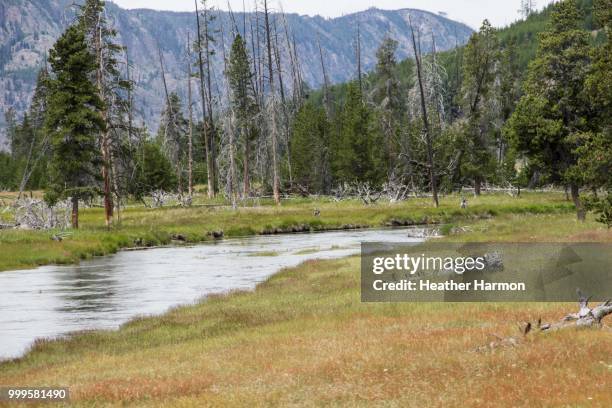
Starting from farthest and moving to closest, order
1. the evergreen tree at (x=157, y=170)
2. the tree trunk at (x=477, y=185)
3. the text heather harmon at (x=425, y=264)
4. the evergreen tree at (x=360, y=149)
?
the evergreen tree at (x=157, y=170), the evergreen tree at (x=360, y=149), the tree trunk at (x=477, y=185), the text heather harmon at (x=425, y=264)

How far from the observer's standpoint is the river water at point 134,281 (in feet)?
77.8

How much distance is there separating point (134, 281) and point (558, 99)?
2773 cm

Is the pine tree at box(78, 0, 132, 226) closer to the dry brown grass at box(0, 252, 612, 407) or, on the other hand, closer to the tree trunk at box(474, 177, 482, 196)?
the dry brown grass at box(0, 252, 612, 407)

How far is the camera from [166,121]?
8925 cm

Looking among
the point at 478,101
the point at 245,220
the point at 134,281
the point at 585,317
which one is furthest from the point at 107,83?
the point at 585,317

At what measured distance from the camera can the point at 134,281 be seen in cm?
3297

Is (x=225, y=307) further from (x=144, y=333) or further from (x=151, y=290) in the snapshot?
(x=151, y=290)

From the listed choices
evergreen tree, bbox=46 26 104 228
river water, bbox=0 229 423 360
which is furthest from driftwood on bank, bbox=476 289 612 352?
evergreen tree, bbox=46 26 104 228

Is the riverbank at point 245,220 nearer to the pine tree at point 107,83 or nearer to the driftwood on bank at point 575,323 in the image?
the pine tree at point 107,83

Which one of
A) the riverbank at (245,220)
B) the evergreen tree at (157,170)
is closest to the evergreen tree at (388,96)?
the riverbank at (245,220)

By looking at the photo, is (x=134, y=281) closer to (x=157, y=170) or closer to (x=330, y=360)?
(x=330, y=360)

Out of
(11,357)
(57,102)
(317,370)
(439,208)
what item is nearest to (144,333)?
(11,357)

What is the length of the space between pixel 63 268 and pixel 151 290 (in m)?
9.94

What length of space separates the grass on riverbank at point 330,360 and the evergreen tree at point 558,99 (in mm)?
25640
